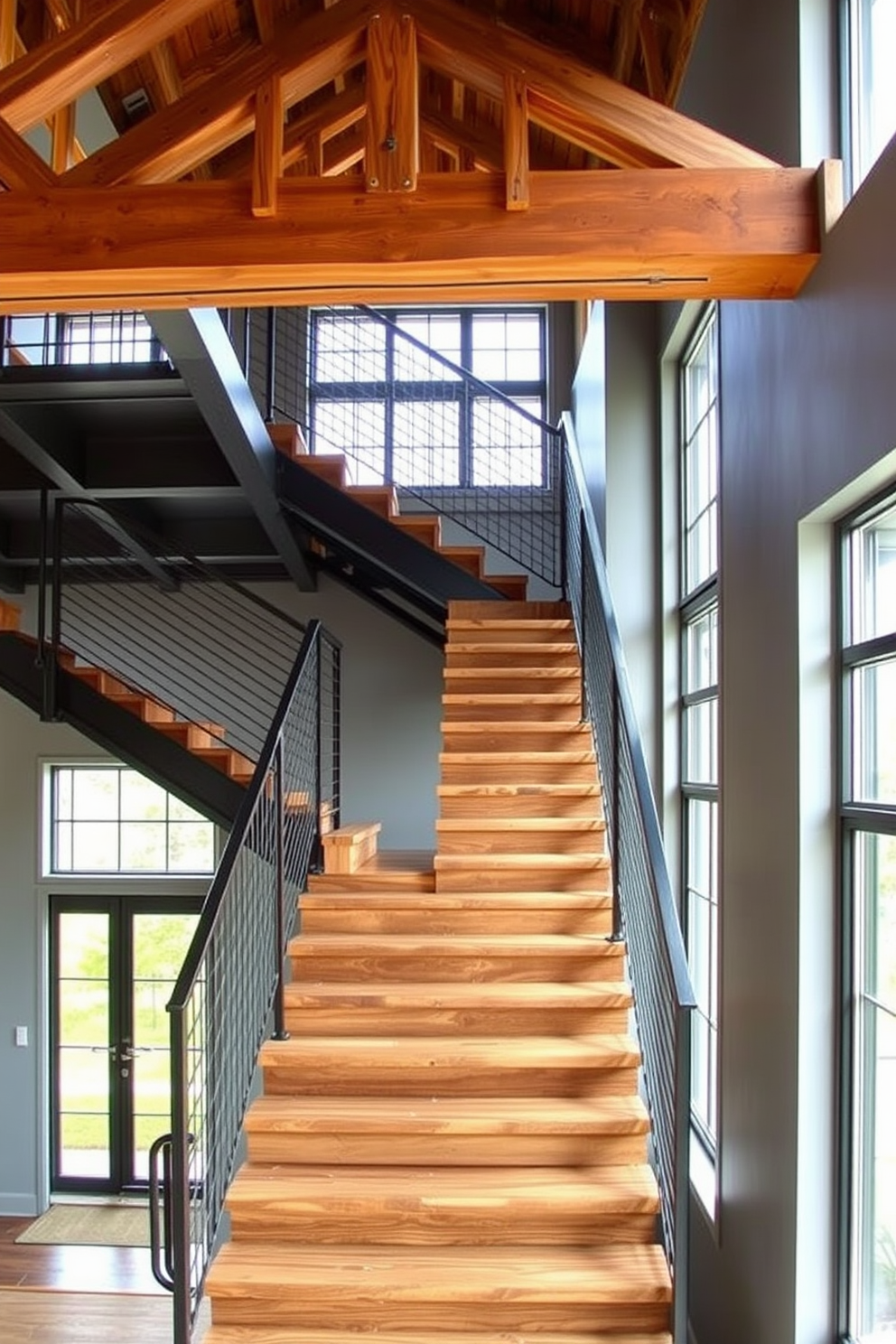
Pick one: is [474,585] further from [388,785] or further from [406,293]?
[406,293]

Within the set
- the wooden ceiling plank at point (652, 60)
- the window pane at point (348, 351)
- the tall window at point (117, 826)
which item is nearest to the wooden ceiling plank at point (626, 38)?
the wooden ceiling plank at point (652, 60)

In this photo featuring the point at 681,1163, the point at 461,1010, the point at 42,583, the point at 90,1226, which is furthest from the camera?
the point at 90,1226

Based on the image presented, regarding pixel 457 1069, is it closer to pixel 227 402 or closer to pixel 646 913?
pixel 646 913

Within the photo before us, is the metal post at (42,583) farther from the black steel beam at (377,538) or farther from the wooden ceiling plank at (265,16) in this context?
the wooden ceiling plank at (265,16)

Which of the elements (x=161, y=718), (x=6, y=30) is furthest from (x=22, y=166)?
(x=161, y=718)

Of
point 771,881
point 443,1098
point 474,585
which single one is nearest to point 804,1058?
point 771,881

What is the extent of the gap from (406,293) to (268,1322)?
2.80 m

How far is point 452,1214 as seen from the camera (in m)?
2.99

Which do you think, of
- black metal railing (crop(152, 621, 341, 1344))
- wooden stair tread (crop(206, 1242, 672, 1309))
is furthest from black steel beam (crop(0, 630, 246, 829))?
wooden stair tread (crop(206, 1242, 672, 1309))

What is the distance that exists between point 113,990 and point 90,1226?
1422 millimetres

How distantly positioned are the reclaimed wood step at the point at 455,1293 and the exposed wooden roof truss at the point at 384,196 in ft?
8.58

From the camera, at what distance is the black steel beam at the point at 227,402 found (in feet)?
13.1

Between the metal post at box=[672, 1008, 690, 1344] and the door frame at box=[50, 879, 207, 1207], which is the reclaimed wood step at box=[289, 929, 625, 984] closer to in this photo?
the metal post at box=[672, 1008, 690, 1344]

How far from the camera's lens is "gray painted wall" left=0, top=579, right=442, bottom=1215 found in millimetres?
Result: 6883
